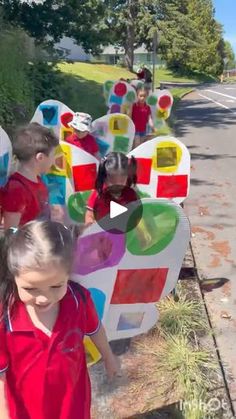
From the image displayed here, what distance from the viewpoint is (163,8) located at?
43688mm

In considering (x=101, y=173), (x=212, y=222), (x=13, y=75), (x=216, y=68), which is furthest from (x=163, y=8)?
(x=101, y=173)

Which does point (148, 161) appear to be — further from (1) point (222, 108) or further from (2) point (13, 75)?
(1) point (222, 108)

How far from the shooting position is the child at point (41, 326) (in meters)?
1.69

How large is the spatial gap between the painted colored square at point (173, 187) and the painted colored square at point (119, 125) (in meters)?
2.01

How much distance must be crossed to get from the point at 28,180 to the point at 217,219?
3.93m

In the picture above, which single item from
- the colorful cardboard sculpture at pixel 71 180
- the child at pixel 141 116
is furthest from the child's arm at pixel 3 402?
the child at pixel 141 116

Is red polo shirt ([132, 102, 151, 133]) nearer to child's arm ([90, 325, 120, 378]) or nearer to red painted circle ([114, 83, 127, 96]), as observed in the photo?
red painted circle ([114, 83, 127, 96])

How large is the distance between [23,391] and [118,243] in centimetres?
69

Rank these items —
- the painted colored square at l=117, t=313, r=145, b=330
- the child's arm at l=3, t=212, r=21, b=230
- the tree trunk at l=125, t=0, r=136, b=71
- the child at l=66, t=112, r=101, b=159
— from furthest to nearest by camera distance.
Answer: the tree trunk at l=125, t=0, r=136, b=71, the child at l=66, t=112, r=101, b=159, the child's arm at l=3, t=212, r=21, b=230, the painted colored square at l=117, t=313, r=145, b=330

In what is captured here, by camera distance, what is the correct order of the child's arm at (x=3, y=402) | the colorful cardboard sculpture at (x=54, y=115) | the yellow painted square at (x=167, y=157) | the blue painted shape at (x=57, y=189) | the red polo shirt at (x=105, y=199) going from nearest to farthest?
the child's arm at (x=3, y=402) < the red polo shirt at (x=105, y=199) < the yellow painted square at (x=167, y=157) < the blue painted shape at (x=57, y=189) < the colorful cardboard sculpture at (x=54, y=115)

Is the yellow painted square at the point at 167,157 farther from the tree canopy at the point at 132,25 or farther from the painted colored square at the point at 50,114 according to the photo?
the tree canopy at the point at 132,25

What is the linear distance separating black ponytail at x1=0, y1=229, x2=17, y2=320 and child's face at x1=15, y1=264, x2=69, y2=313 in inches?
1.9

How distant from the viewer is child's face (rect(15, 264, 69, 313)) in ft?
5.48

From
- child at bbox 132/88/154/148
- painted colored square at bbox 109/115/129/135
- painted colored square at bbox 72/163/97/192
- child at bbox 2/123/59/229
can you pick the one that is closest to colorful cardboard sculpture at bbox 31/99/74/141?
painted colored square at bbox 109/115/129/135
